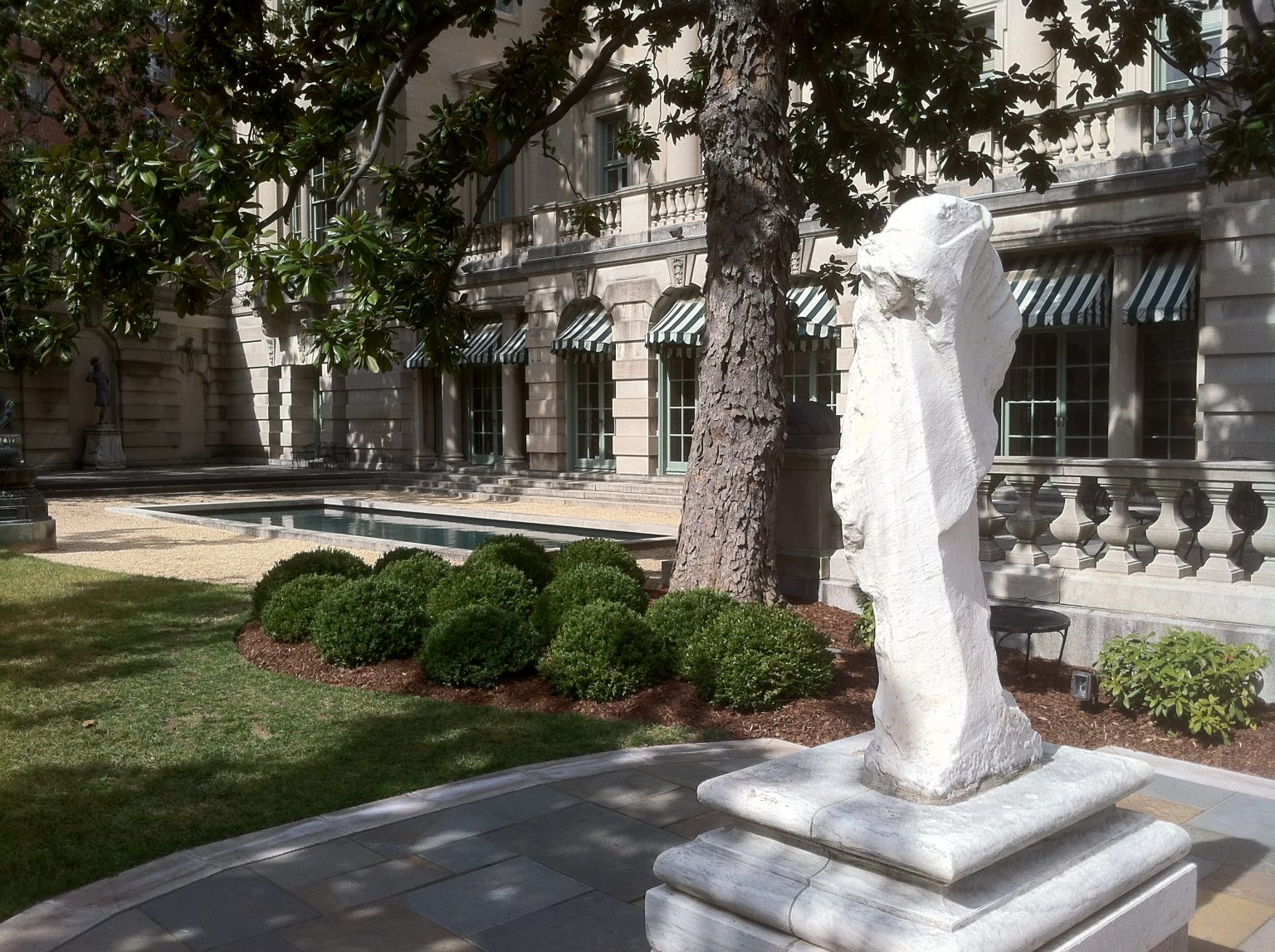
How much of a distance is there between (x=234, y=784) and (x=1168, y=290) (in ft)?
48.5

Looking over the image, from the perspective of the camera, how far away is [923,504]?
131 inches

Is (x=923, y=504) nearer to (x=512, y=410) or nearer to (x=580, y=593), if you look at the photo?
(x=580, y=593)

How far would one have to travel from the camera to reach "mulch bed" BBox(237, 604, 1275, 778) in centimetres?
646

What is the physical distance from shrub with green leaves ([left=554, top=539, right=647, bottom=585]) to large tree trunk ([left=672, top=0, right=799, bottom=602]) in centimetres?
124

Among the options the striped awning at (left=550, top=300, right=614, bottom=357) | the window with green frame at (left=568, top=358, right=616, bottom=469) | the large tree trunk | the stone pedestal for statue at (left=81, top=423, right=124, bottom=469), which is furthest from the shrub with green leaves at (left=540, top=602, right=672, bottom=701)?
the stone pedestal for statue at (left=81, top=423, right=124, bottom=469)

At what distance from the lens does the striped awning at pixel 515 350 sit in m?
27.0

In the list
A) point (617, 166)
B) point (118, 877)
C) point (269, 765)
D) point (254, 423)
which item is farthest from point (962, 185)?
point (254, 423)

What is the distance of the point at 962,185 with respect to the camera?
61.5 ft

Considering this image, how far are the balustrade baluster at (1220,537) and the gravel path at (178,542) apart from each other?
10099 mm

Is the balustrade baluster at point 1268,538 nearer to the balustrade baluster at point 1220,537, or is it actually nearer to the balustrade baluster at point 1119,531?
the balustrade baluster at point 1220,537

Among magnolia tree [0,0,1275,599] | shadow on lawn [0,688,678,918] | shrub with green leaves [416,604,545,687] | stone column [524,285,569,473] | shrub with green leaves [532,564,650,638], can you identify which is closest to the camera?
shadow on lawn [0,688,678,918]

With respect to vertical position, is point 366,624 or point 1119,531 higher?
point 1119,531

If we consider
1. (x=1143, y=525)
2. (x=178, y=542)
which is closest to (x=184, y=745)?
(x=1143, y=525)

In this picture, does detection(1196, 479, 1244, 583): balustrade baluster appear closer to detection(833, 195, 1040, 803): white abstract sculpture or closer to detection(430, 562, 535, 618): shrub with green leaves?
detection(833, 195, 1040, 803): white abstract sculpture
